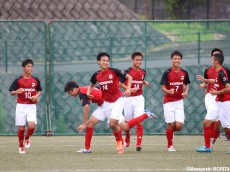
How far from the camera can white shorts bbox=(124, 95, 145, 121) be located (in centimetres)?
1895

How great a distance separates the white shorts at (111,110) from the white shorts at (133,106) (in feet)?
4.06

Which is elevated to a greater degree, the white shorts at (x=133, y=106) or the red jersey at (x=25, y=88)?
the red jersey at (x=25, y=88)

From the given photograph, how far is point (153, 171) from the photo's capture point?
46.7 feet

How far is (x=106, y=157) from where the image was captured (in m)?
16.6

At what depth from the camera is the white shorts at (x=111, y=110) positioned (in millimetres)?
17391

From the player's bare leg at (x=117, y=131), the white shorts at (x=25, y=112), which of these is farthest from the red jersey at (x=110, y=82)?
the white shorts at (x=25, y=112)

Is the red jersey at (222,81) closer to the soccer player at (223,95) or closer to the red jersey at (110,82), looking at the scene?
the soccer player at (223,95)

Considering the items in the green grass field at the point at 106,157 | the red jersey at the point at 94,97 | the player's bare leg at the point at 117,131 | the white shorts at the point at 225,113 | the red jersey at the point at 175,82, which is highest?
the red jersey at the point at 175,82

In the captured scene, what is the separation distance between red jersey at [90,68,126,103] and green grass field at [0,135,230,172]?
110cm

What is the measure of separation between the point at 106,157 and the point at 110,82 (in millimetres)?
1609

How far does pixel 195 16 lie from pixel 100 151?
19504 mm

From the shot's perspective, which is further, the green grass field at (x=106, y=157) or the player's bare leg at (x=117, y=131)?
the player's bare leg at (x=117, y=131)

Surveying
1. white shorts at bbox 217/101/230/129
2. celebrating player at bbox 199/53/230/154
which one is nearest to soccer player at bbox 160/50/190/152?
celebrating player at bbox 199/53/230/154

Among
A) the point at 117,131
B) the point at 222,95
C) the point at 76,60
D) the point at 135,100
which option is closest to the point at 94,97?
the point at 117,131
